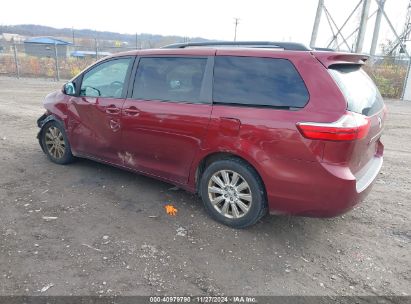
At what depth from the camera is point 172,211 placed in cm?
405

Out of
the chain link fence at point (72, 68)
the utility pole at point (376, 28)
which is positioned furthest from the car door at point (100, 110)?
the utility pole at point (376, 28)

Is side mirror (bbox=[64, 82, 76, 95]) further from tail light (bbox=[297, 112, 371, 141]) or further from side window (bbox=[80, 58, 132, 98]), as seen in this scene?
tail light (bbox=[297, 112, 371, 141])

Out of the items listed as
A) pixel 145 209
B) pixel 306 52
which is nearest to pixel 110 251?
pixel 145 209

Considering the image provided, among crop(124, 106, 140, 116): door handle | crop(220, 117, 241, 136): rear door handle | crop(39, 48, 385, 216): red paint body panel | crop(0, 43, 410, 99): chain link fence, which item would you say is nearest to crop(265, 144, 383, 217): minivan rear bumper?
crop(39, 48, 385, 216): red paint body panel

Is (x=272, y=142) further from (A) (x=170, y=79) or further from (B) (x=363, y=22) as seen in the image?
(B) (x=363, y=22)

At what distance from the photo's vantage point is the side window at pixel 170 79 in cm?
379

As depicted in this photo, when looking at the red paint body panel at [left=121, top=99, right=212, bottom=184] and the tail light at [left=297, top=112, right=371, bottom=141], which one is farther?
the red paint body panel at [left=121, top=99, right=212, bottom=184]

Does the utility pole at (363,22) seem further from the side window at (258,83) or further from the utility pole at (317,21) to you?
the side window at (258,83)

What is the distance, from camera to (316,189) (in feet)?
10.2

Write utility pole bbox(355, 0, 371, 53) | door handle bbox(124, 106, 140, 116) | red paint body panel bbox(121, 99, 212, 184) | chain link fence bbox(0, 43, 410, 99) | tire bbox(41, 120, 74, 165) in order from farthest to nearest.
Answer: utility pole bbox(355, 0, 371, 53), chain link fence bbox(0, 43, 410, 99), tire bbox(41, 120, 74, 165), door handle bbox(124, 106, 140, 116), red paint body panel bbox(121, 99, 212, 184)

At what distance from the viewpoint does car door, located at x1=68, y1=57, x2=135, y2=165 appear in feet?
14.6

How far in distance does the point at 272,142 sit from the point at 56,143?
3.62 meters

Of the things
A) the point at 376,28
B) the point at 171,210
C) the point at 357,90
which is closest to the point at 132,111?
the point at 171,210

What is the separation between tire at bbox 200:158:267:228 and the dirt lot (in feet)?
0.45
